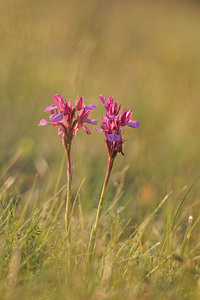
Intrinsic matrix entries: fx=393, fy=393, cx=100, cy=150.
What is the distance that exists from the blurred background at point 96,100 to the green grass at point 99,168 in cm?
2

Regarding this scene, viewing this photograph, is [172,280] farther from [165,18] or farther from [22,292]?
[165,18]

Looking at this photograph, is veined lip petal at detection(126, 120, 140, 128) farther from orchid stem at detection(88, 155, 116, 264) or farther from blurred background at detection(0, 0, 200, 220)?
blurred background at detection(0, 0, 200, 220)

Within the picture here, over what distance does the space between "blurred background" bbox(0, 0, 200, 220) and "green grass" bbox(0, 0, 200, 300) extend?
16 millimetres

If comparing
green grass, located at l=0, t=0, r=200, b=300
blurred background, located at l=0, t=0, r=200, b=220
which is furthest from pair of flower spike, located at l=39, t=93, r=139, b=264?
blurred background, located at l=0, t=0, r=200, b=220

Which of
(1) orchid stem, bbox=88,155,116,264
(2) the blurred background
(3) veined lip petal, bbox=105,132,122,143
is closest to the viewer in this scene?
(3) veined lip petal, bbox=105,132,122,143

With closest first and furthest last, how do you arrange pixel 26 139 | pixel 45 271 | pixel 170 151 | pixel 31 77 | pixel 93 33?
1. pixel 45 271
2. pixel 26 139
3. pixel 170 151
4. pixel 31 77
5. pixel 93 33

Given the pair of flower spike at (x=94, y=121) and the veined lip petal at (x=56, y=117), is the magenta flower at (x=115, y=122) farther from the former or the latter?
the veined lip petal at (x=56, y=117)

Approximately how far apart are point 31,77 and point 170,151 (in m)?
2.15

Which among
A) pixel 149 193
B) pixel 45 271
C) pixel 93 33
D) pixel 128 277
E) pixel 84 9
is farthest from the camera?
pixel 84 9

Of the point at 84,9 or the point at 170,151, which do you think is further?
the point at 84,9

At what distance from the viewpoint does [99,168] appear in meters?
3.66

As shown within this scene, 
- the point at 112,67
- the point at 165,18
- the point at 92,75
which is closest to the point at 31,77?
the point at 92,75

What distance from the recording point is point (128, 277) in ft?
5.57

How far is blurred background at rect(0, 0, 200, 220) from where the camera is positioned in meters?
3.25
